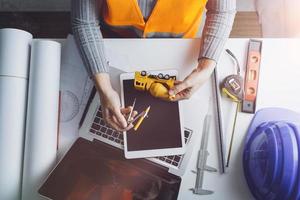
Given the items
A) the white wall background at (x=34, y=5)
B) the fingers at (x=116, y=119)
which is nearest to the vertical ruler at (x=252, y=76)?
the fingers at (x=116, y=119)

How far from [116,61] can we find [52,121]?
0.22 metres

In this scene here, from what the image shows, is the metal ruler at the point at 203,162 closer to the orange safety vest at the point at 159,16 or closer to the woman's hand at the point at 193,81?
the woman's hand at the point at 193,81

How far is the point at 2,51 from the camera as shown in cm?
81

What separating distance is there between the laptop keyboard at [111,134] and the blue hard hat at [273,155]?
15cm

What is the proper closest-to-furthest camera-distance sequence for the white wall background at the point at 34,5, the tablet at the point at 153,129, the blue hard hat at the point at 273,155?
the blue hard hat at the point at 273,155, the tablet at the point at 153,129, the white wall background at the point at 34,5

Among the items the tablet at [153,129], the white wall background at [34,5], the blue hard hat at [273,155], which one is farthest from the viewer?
the white wall background at [34,5]

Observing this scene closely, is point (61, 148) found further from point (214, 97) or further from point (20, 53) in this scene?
point (214, 97)

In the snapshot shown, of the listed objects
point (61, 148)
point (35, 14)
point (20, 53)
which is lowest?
point (61, 148)

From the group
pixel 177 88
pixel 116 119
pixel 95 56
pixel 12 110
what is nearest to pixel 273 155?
pixel 177 88

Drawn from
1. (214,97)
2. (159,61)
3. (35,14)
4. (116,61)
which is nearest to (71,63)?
(116,61)

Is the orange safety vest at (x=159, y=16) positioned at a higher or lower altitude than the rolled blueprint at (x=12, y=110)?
higher

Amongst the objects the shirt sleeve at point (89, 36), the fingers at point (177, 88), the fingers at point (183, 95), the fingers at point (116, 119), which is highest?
the shirt sleeve at point (89, 36)

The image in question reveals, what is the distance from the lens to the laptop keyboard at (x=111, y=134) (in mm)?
820

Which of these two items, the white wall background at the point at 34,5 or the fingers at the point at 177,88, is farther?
the white wall background at the point at 34,5
